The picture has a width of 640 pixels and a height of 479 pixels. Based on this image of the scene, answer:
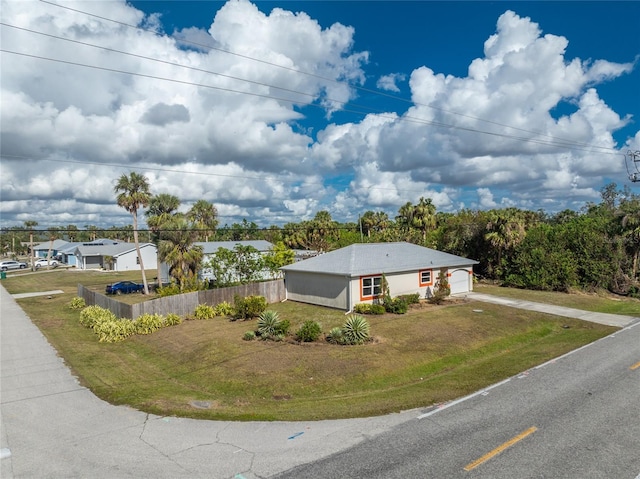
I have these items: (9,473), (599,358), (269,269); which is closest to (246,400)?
(9,473)

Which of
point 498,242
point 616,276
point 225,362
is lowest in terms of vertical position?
point 225,362

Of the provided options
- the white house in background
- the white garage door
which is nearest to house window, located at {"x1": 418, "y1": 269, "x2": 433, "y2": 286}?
the white garage door

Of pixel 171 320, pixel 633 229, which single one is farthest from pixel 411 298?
pixel 633 229

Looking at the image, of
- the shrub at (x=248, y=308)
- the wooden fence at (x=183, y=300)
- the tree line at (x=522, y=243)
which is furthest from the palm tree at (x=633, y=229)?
the shrub at (x=248, y=308)

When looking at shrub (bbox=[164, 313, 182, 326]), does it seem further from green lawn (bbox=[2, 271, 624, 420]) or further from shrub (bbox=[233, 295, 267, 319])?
shrub (bbox=[233, 295, 267, 319])

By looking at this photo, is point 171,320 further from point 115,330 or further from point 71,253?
point 71,253

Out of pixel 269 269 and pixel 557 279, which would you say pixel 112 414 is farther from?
pixel 557 279
